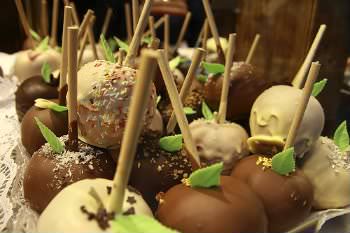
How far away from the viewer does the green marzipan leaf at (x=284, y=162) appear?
2.31 feet

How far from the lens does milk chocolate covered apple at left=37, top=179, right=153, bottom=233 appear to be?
1.66 feet

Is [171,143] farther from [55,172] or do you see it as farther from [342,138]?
[342,138]

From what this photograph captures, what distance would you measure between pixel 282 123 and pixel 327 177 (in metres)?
0.14

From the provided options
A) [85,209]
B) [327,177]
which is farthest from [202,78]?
[85,209]

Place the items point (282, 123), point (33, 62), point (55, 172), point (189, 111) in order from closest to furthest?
point (55, 172) → point (282, 123) → point (189, 111) → point (33, 62)

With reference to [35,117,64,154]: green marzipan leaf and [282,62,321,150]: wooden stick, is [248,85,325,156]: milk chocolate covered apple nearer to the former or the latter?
[282,62,321,150]: wooden stick

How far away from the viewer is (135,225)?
0.51m

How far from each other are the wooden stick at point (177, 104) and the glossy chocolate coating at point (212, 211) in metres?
0.07

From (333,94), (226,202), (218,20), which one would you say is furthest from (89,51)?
(226,202)

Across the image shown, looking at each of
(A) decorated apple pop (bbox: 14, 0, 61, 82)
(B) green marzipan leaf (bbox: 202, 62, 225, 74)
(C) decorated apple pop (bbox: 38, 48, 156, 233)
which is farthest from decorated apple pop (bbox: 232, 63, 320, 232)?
(A) decorated apple pop (bbox: 14, 0, 61, 82)

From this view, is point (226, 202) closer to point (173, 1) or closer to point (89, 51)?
point (89, 51)

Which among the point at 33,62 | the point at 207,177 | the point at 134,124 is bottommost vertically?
the point at 33,62

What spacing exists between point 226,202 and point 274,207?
165 mm

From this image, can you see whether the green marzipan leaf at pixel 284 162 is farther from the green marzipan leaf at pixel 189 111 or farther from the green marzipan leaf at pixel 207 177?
the green marzipan leaf at pixel 189 111
